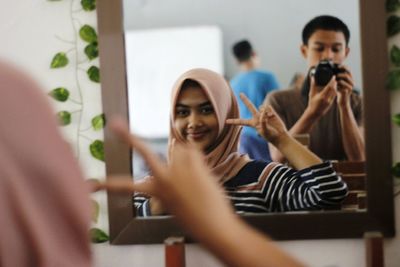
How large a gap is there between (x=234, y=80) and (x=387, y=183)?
0.54 metres

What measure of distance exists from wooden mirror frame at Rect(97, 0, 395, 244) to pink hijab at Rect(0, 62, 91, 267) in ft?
3.89

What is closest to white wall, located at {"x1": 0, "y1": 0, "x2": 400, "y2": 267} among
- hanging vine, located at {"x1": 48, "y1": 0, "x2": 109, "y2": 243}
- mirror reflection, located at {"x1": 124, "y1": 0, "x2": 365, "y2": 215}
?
hanging vine, located at {"x1": 48, "y1": 0, "x2": 109, "y2": 243}

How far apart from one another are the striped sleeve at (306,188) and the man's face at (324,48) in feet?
1.00

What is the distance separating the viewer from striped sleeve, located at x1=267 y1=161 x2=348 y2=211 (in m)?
1.60

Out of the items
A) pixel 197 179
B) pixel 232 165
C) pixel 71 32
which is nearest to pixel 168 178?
pixel 197 179

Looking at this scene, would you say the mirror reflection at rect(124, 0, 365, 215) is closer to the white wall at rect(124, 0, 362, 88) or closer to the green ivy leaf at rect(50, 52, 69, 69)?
the white wall at rect(124, 0, 362, 88)

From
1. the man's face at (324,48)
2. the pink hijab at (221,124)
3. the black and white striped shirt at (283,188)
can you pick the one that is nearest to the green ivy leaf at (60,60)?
the pink hijab at (221,124)

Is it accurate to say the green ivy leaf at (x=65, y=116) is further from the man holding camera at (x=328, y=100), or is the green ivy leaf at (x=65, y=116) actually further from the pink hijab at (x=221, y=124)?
the man holding camera at (x=328, y=100)

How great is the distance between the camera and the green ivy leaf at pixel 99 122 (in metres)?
1.69

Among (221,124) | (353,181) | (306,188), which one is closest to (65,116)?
(221,124)

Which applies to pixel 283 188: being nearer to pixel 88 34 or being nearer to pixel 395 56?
pixel 395 56

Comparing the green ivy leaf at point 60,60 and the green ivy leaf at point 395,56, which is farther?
the green ivy leaf at point 60,60

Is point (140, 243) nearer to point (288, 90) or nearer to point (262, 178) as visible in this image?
point (262, 178)

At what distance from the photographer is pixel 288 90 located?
1.63m
